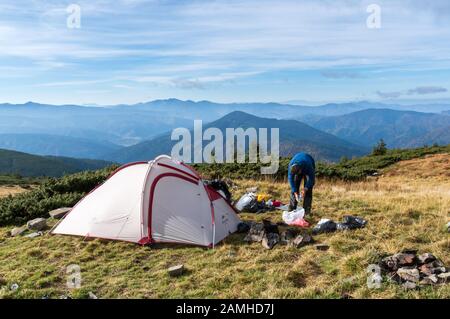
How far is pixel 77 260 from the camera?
9883mm

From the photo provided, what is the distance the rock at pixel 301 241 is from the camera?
32.9 ft

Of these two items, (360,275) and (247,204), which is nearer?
(360,275)

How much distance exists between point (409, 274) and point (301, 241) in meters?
3.04

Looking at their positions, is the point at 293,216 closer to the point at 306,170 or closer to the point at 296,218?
the point at 296,218

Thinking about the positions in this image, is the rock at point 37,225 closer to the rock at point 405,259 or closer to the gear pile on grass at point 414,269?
the gear pile on grass at point 414,269

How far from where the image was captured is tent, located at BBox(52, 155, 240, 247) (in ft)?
36.5

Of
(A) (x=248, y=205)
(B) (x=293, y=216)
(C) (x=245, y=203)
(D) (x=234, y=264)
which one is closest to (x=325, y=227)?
(B) (x=293, y=216)

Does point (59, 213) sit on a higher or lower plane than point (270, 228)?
lower

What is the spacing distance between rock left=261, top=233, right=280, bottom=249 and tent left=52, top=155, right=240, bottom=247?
1.45 meters

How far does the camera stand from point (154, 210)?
→ 11.3m
